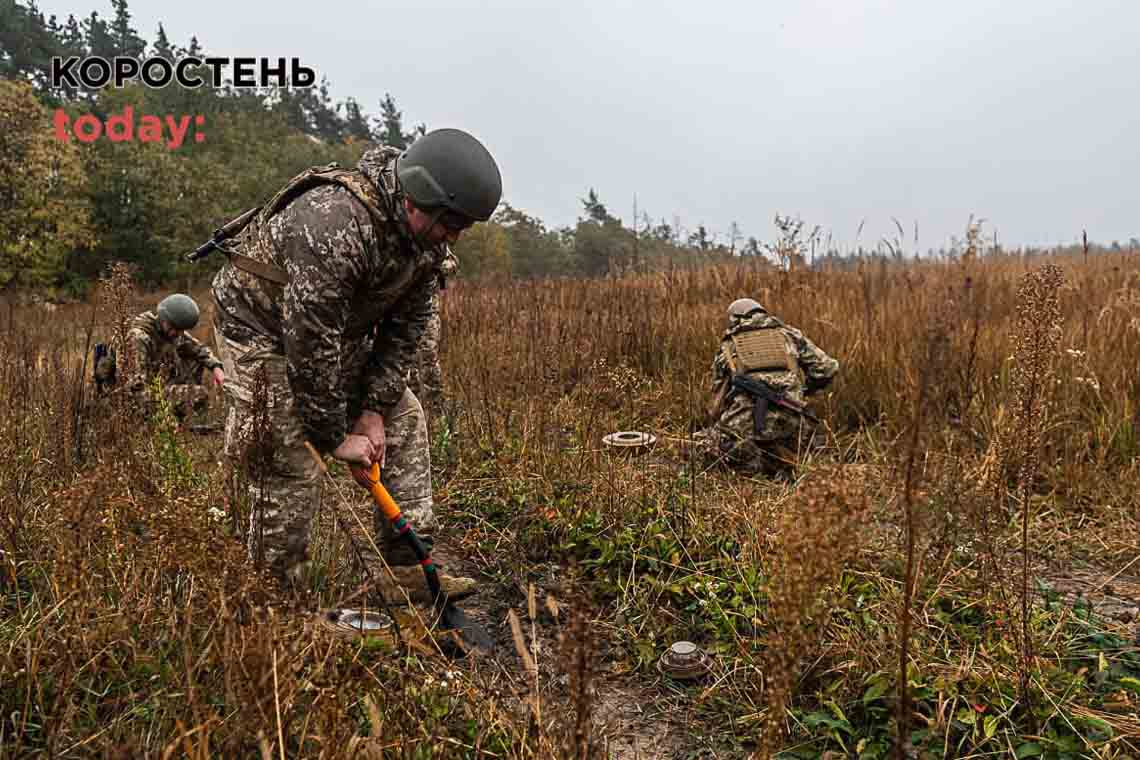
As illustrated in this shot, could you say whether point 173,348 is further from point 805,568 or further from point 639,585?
point 805,568

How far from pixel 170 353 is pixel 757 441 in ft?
17.9

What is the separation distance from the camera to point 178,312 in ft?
20.6

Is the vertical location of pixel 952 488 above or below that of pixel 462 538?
above

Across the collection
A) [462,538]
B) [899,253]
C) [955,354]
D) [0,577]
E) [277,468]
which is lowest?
[462,538]

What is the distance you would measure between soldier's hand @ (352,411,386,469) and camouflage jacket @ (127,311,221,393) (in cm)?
383

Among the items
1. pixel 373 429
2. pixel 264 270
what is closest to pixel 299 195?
pixel 264 270

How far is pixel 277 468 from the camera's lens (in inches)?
106

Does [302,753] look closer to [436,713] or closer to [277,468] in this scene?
[436,713]

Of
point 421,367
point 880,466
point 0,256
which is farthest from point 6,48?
point 880,466

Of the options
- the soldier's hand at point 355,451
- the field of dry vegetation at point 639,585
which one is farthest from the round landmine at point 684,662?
the soldier's hand at point 355,451

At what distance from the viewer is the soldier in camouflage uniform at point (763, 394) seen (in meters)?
4.59

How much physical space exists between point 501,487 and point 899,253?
3.61m

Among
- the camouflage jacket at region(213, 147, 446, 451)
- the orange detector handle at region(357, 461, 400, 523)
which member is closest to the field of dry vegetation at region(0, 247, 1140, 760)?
the orange detector handle at region(357, 461, 400, 523)

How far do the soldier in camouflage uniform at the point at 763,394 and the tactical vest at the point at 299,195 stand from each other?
8.40 feet
